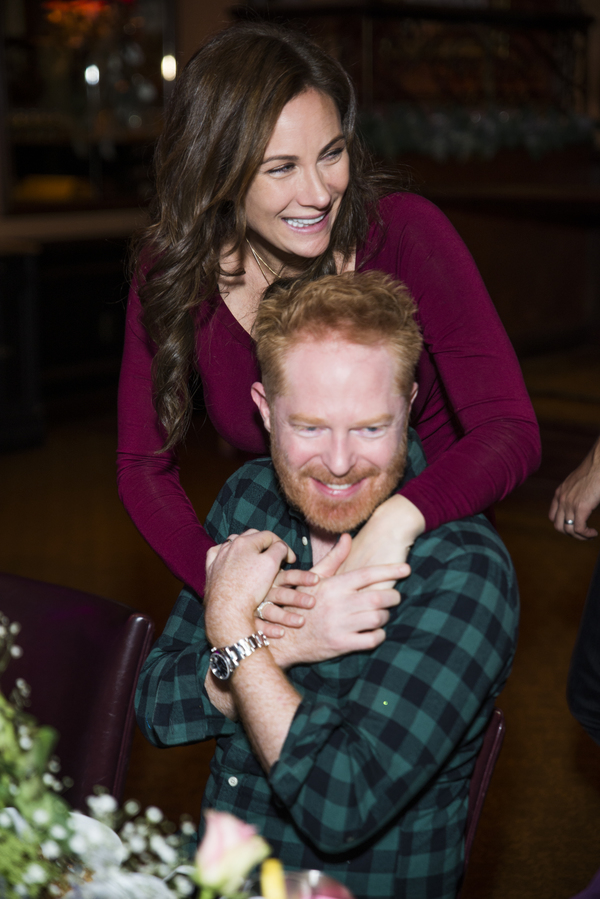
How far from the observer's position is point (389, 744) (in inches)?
46.3

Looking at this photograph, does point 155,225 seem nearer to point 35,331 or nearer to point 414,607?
point 414,607

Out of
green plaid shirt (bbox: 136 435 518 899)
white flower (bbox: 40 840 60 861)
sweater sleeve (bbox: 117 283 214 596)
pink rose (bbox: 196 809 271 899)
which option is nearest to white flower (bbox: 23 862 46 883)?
white flower (bbox: 40 840 60 861)

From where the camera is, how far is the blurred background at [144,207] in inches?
180

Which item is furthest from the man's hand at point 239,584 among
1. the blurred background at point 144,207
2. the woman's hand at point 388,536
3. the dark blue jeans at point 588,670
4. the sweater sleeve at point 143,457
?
the blurred background at point 144,207

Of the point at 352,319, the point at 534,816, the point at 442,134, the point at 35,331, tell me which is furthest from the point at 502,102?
the point at 352,319

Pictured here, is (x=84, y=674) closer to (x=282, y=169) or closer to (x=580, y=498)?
(x=282, y=169)

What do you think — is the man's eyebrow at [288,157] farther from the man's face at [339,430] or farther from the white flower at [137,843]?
the white flower at [137,843]

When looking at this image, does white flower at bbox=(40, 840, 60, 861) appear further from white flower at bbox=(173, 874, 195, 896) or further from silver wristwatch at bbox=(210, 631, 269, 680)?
silver wristwatch at bbox=(210, 631, 269, 680)

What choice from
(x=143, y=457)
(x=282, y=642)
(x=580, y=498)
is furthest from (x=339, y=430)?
(x=580, y=498)

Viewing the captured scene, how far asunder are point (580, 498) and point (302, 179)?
81cm

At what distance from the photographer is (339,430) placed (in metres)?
1.30

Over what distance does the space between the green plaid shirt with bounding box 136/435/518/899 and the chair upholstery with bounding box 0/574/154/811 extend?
0.31ft

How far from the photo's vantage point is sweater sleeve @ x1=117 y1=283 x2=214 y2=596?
1677 mm

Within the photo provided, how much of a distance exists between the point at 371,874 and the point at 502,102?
25.4 ft
